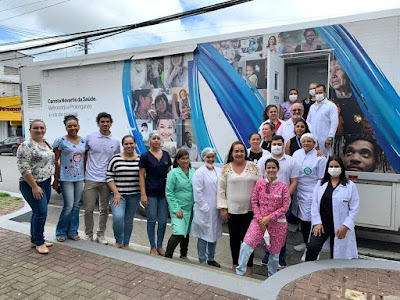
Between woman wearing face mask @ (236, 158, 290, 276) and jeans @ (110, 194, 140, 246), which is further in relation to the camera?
jeans @ (110, 194, 140, 246)

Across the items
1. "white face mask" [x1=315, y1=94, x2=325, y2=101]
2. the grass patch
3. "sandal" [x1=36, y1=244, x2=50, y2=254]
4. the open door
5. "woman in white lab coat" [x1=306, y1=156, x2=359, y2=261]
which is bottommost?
the grass patch

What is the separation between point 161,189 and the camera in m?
4.37

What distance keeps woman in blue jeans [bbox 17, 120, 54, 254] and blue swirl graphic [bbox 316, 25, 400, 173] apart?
4037 millimetres

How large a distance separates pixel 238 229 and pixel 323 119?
6.63ft

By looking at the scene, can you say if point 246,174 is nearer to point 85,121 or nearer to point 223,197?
point 223,197

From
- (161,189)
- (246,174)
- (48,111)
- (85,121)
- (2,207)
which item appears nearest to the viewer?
(246,174)

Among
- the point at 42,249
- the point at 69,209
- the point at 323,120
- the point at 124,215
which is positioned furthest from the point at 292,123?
the point at 42,249

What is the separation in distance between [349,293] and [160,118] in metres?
4.30

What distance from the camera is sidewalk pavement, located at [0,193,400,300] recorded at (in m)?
3.22

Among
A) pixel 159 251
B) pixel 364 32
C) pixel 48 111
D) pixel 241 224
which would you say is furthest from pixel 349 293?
pixel 48 111

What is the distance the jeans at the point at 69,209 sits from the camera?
438 centimetres

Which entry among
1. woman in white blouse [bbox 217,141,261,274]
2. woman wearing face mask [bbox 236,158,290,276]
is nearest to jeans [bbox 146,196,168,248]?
woman in white blouse [bbox 217,141,261,274]

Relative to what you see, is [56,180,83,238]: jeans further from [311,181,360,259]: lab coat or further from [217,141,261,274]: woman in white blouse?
[311,181,360,259]: lab coat

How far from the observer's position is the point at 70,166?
14.2 ft
